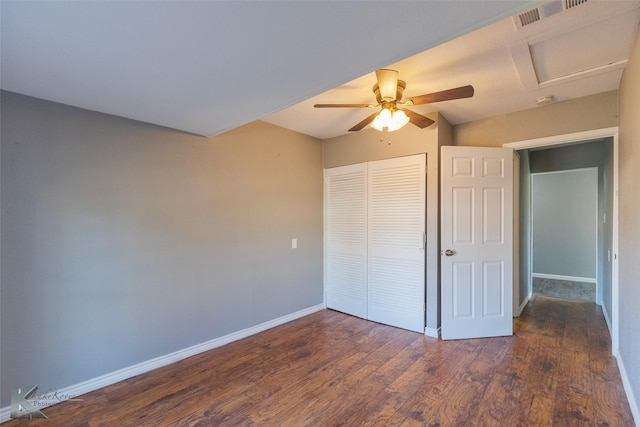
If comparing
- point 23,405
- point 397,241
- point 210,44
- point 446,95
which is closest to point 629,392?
point 397,241

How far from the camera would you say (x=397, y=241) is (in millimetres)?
3406

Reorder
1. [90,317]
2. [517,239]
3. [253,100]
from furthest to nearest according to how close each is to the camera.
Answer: [517,239] < [90,317] < [253,100]

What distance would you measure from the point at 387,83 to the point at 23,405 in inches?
136

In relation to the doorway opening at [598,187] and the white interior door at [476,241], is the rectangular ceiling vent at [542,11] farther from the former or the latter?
the doorway opening at [598,187]

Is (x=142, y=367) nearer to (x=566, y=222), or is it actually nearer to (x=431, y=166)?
(x=431, y=166)

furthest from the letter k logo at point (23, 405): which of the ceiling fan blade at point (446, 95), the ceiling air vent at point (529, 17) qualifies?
the ceiling air vent at point (529, 17)

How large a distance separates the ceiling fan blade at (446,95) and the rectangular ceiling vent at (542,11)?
40 centimetres

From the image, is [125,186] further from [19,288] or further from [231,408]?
[231,408]

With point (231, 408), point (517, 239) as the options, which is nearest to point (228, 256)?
point (231, 408)

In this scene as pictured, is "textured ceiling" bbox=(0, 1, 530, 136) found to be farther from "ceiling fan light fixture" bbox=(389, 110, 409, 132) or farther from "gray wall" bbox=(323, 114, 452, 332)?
"gray wall" bbox=(323, 114, 452, 332)

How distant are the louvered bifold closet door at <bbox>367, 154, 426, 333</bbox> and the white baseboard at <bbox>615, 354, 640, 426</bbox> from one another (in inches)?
61.3

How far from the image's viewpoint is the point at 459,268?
3.09 metres

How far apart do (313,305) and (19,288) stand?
293 cm

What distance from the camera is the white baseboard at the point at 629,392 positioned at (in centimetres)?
178
